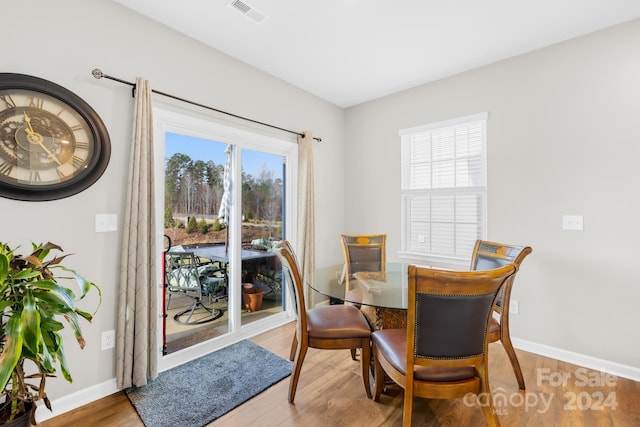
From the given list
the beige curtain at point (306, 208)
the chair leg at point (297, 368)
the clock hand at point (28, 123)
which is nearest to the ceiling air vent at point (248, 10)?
the beige curtain at point (306, 208)

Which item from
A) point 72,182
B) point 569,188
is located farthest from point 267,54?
point 569,188

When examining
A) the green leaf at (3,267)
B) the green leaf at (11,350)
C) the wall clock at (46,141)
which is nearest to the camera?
the green leaf at (11,350)

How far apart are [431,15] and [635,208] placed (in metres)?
2.23

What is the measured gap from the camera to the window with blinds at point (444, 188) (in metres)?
3.18

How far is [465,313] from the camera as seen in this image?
139 centimetres

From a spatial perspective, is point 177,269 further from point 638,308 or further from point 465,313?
point 638,308

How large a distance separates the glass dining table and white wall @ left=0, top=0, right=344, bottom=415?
5.18 feet

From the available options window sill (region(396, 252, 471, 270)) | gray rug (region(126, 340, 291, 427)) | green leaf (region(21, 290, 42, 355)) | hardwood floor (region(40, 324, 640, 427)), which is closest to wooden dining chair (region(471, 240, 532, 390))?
hardwood floor (region(40, 324, 640, 427))

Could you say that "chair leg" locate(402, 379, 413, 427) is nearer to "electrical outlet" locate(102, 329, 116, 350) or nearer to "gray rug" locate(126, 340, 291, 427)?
"gray rug" locate(126, 340, 291, 427)

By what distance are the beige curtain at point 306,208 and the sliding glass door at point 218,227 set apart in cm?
14

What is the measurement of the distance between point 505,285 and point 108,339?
2855mm

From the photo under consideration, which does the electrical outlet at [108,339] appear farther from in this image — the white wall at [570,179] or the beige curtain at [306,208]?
the white wall at [570,179]

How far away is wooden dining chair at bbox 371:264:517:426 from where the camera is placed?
134 cm

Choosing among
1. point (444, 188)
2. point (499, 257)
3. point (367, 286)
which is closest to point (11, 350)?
point (367, 286)
